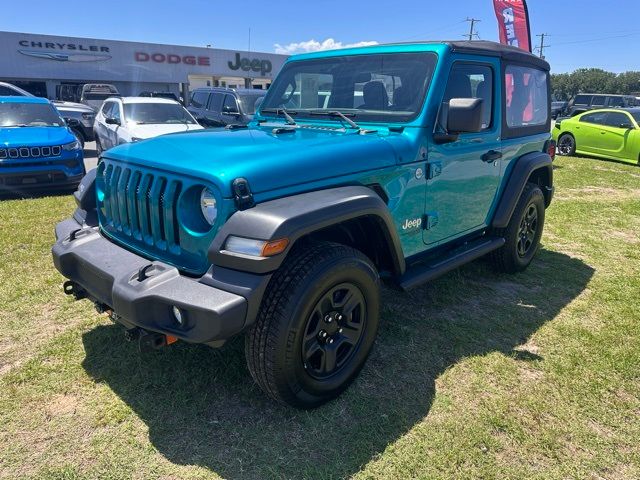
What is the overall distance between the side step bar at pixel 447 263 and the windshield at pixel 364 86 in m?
1.07

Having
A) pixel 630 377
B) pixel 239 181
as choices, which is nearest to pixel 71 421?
pixel 239 181

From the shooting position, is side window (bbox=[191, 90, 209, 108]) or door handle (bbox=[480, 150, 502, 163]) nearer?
door handle (bbox=[480, 150, 502, 163])

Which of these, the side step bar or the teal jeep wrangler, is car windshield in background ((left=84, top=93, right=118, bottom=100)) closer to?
the teal jeep wrangler

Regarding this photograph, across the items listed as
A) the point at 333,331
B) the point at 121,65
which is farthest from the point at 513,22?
the point at 121,65

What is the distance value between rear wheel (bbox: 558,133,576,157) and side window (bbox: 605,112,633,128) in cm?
104

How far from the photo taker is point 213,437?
2.50 meters

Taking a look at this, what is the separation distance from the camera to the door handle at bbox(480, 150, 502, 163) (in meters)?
3.84

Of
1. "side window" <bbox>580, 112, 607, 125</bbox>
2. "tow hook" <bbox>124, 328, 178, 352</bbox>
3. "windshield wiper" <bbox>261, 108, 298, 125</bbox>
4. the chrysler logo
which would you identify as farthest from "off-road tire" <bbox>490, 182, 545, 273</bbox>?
the chrysler logo

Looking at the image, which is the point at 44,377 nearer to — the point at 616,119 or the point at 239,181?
the point at 239,181

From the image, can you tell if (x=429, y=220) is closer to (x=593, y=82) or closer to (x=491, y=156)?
(x=491, y=156)

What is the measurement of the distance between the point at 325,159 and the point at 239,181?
0.60 m

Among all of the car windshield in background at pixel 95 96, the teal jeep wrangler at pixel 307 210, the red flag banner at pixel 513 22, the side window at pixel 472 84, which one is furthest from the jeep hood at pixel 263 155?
the car windshield in background at pixel 95 96

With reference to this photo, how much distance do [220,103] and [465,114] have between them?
378 inches

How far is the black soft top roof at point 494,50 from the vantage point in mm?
3449
